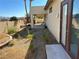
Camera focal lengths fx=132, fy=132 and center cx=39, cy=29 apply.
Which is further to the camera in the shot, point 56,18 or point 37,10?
point 37,10

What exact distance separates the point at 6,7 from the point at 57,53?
2463 centimetres

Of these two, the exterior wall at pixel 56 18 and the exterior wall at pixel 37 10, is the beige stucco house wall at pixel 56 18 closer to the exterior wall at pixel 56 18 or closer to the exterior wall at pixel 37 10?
the exterior wall at pixel 56 18

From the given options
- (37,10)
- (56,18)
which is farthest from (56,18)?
(37,10)

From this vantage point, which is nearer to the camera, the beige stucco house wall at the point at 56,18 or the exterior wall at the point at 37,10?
the beige stucco house wall at the point at 56,18

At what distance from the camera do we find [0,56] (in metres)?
6.54

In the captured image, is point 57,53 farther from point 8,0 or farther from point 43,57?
point 8,0

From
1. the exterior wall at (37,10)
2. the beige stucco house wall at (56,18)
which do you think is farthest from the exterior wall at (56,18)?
the exterior wall at (37,10)

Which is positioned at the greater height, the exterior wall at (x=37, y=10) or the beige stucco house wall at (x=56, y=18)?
the exterior wall at (x=37, y=10)

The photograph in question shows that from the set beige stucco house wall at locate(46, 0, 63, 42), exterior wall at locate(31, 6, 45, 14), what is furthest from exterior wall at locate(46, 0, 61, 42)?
exterior wall at locate(31, 6, 45, 14)

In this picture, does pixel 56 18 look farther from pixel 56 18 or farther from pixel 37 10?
pixel 37 10

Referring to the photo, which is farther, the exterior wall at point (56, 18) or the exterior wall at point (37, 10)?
the exterior wall at point (37, 10)

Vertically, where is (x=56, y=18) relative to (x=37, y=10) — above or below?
below

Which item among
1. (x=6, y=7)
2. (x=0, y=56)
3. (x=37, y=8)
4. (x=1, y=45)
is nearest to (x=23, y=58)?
(x=0, y=56)

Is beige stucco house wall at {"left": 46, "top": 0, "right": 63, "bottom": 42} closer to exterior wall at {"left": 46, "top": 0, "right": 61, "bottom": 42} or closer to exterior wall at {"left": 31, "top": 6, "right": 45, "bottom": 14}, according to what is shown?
exterior wall at {"left": 46, "top": 0, "right": 61, "bottom": 42}
